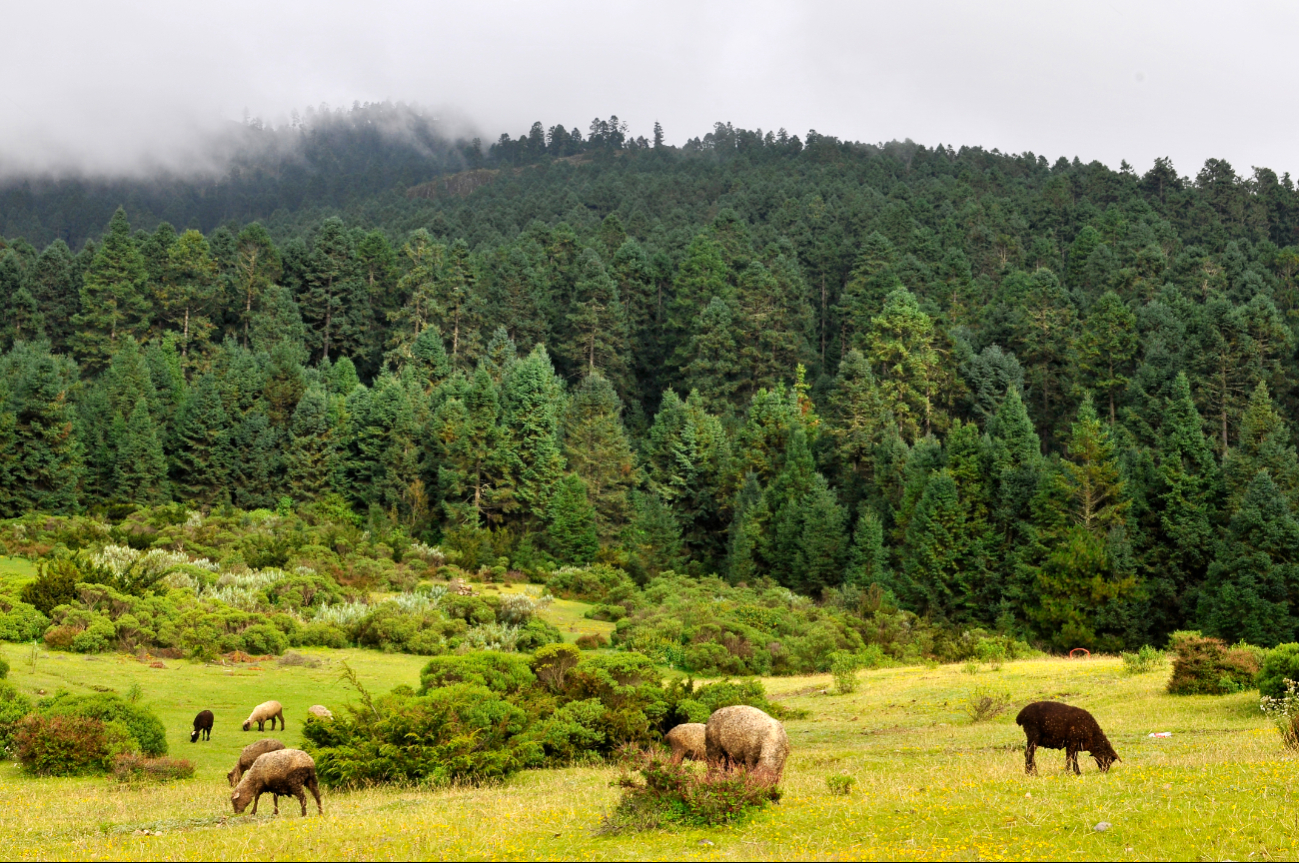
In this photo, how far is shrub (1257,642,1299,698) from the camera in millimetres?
17656

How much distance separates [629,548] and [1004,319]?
34.0 m

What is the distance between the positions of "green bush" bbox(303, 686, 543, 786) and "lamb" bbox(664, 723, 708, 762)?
3.91m

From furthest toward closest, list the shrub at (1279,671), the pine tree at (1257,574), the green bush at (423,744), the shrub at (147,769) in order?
the pine tree at (1257,574)
the shrub at (1279,671)
the shrub at (147,769)
the green bush at (423,744)

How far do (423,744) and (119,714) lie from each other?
603cm

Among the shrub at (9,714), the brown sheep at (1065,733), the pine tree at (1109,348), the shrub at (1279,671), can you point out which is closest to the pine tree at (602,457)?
the pine tree at (1109,348)

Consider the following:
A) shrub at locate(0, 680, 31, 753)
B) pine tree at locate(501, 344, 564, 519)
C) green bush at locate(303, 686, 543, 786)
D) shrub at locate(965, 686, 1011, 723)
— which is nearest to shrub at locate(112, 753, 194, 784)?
green bush at locate(303, 686, 543, 786)

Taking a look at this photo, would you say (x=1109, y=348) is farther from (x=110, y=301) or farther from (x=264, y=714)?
(x=110, y=301)

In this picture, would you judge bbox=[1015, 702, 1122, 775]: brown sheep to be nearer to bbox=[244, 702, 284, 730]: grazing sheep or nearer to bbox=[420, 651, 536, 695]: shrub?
bbox=[420, 651, 536, 695]: shrub

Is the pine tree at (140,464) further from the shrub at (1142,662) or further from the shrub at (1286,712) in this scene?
the shrub at (1286,712)

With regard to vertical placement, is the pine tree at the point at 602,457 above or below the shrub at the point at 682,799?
above

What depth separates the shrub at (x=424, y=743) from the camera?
15422mm

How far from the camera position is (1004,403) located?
55.1 m

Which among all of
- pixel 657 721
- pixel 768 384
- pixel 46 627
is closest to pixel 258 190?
pixel 768 384

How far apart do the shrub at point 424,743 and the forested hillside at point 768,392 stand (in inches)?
1344
